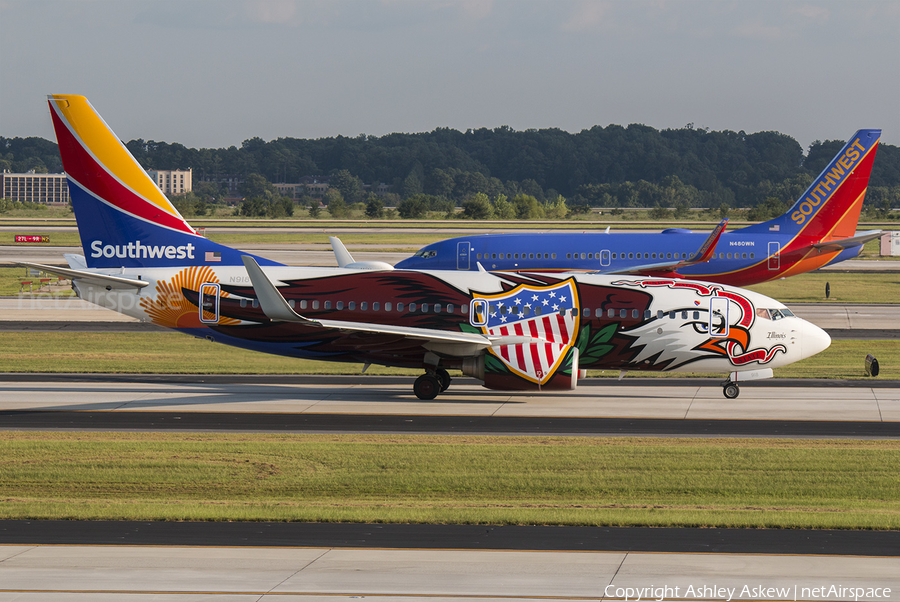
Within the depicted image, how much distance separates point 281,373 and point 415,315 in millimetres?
8504

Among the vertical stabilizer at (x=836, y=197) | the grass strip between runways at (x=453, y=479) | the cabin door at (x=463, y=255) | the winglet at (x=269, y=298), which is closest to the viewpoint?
the grass strip between runways at (x=453, y=479)

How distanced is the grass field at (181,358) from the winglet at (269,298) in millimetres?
9130

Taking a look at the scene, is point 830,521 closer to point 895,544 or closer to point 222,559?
point 895,544

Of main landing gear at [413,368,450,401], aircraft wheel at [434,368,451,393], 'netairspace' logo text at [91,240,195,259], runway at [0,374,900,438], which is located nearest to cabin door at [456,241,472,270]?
runway at [0,374,900,438]

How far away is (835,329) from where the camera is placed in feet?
164

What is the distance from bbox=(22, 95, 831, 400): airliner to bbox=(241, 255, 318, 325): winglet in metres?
0.43

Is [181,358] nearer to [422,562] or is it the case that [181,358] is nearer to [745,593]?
[422,562]

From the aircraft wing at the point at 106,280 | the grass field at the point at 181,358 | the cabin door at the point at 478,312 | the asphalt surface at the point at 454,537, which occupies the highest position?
the aircraft wing at the point at 106,280

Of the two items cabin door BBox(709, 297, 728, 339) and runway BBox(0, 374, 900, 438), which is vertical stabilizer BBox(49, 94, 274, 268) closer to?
runway BBox(0, 374, 900, 438)

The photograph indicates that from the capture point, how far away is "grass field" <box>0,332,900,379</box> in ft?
127

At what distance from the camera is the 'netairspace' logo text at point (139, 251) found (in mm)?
34250

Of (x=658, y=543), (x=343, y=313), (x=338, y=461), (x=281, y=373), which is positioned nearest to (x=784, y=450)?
(x=658, y=543)

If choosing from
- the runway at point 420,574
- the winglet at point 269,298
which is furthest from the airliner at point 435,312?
the runway at point 420,574

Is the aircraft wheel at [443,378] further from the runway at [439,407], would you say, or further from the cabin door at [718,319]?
the cabin door at [718,319]
